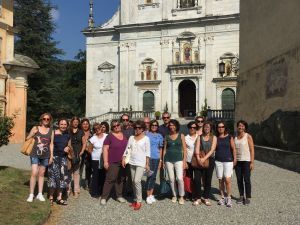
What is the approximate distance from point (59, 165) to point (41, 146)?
21.4 inches

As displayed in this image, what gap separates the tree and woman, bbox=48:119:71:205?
2541 centimetres

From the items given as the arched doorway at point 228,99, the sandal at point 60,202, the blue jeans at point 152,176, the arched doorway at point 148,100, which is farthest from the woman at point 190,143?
the arched doorway at point 148,100

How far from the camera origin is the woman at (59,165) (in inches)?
306

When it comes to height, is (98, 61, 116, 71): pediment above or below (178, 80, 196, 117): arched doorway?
above

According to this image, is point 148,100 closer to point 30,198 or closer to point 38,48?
point 38,48

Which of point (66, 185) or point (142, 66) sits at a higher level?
point (142, 66)

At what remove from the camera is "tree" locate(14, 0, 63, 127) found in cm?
3334

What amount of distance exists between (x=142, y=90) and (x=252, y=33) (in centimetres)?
2119

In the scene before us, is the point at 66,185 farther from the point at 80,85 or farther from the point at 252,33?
the point at 80,85

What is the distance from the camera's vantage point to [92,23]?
42.3 m

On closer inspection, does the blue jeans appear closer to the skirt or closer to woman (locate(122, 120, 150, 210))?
woman (locate(122, 120, 150, 210))

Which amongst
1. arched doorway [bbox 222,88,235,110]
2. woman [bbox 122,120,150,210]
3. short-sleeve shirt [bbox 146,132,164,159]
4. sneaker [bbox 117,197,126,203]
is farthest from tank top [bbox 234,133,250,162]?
arched doorway [bbox 222,88,235,110]

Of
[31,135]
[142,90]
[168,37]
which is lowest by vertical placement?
[31,135]

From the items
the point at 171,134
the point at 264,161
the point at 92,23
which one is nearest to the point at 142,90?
the point at 92,23
